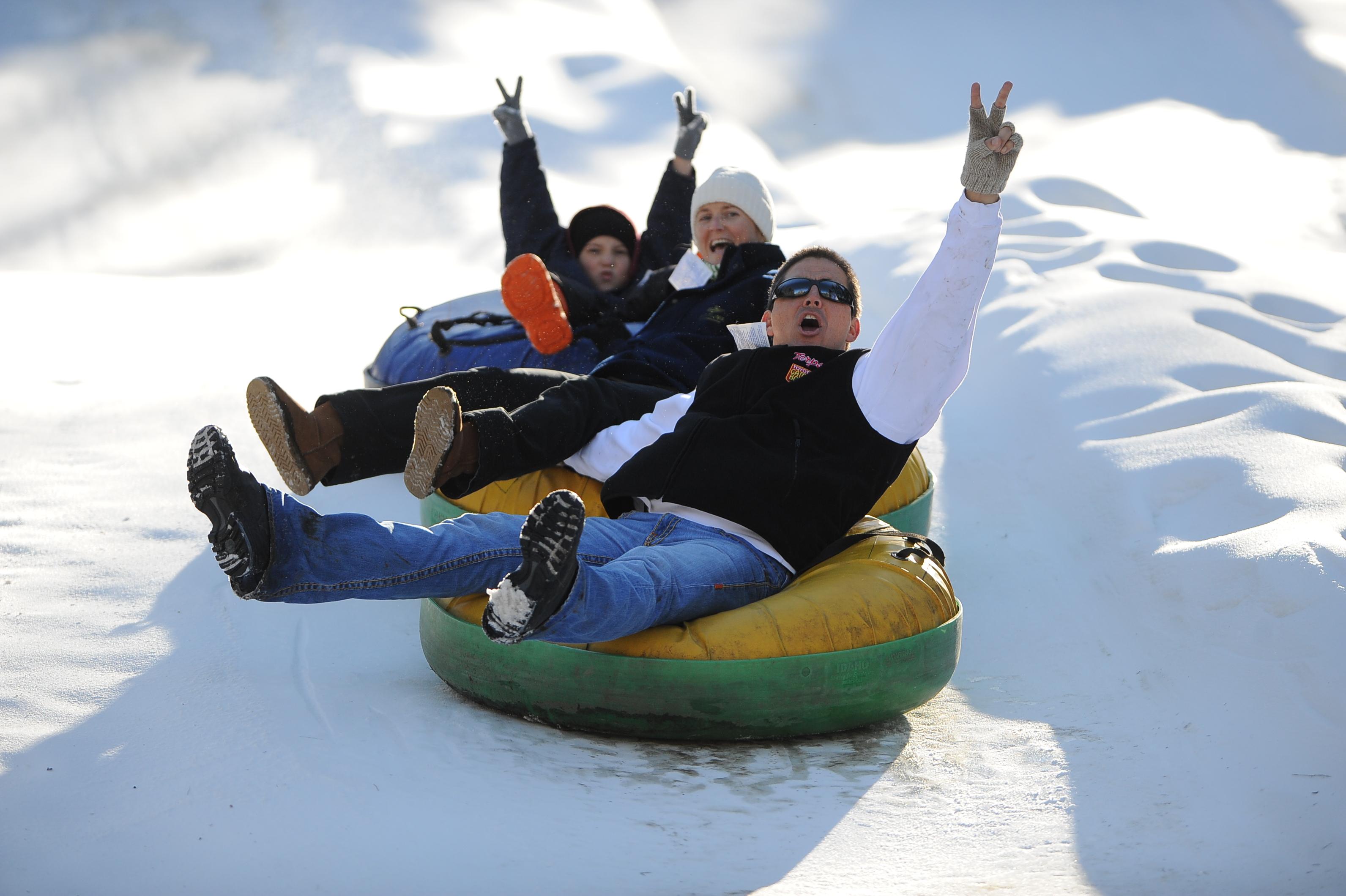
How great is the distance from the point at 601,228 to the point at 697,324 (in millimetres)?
1256

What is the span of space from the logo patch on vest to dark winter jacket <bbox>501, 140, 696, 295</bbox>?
1.94 meters

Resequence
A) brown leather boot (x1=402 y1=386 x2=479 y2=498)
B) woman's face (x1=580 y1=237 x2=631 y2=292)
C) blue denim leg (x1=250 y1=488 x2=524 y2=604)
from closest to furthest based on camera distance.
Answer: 1. blue denim leg (x1=250 y1=488 x2=524 y2=604)
2. brown leather boot (x1=402 y1=386 x2=479 y2=498)
3. woman's face (x1=580 y1=237 x2=631 y2=292)

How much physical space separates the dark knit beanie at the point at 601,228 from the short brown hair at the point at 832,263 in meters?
1.83

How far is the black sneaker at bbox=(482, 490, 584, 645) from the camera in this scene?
1.39 meters

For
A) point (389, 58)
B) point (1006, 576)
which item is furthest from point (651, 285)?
point (389, 58)

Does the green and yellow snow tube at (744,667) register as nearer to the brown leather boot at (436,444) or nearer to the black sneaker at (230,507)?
the brown leather boot at (436,444)

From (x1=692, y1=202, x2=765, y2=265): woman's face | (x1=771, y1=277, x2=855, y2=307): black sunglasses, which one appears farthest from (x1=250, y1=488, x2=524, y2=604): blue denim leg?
(x1=692, y1=202, x2=765, y2=265): woman's face

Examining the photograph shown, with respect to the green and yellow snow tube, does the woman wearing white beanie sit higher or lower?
higher

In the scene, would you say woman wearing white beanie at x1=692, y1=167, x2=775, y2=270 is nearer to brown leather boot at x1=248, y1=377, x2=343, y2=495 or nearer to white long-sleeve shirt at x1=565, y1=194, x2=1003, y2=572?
white long-sleeve shirt at x1=565, y1=194, x2=1003, y2=572

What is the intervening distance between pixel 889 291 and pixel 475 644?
3.17m

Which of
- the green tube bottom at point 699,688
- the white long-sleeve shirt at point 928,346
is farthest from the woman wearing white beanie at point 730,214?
the green tube bottom at point 699,688

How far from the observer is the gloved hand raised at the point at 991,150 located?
5.24 feet

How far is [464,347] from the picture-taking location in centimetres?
339

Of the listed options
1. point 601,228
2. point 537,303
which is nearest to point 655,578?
point 537,303
